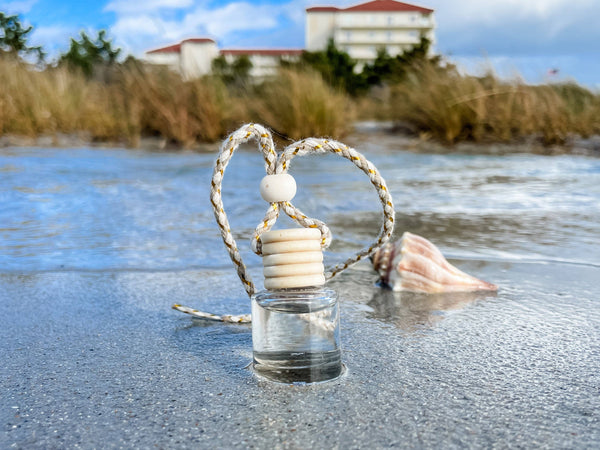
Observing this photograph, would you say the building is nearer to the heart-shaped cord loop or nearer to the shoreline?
the shoreline

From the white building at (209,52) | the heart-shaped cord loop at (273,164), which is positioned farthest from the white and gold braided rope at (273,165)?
the white building at (209,52)

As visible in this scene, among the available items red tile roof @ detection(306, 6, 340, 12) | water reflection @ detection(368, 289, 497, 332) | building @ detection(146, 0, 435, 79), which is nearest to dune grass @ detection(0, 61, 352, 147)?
water reflection @ detection(368, 289, 497, 332)

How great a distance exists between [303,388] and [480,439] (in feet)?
1.39

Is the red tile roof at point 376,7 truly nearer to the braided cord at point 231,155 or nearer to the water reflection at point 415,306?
the water reflection at point 415,306

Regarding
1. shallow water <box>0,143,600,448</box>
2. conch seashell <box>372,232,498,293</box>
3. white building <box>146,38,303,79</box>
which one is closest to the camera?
shallow water <box>0,143,600,448</box>

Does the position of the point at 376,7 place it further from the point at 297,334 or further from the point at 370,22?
the point at 297,334

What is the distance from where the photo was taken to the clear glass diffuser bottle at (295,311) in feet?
4.77

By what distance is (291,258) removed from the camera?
4.75ft

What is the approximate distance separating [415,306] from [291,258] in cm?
103

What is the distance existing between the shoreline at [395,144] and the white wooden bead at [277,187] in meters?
11.3

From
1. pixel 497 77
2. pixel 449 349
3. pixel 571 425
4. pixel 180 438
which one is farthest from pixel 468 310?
pixel 497 77

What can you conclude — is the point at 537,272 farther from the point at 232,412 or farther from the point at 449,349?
the point at 232,412

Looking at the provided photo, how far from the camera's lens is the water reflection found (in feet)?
6.98

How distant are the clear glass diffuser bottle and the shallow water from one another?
0.21ft
